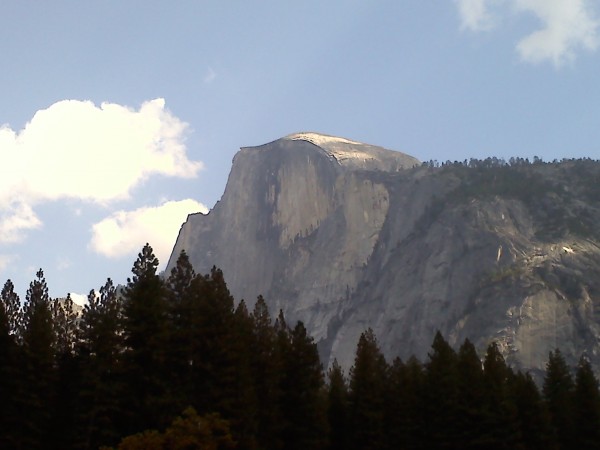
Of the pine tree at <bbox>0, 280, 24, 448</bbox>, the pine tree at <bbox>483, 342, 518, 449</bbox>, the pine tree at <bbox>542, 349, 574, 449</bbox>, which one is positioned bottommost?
the pine tree at <bbox>0, 280, 24, 448</bbox>

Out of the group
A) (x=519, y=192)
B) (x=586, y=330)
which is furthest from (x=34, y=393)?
(x=519, y=192)

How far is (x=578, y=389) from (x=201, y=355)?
121ft

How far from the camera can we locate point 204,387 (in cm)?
4206

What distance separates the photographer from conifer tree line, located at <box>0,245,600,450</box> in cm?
4044

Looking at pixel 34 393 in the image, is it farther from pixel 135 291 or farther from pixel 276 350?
pixel 276 350

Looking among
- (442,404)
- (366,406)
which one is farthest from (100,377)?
(442,404)

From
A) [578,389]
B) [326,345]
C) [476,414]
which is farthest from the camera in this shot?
[326,345]

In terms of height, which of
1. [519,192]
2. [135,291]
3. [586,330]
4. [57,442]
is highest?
[519,192]

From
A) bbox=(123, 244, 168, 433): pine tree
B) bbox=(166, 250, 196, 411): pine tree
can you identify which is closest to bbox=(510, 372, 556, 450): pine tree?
bbox=(166, 250, 196, 411): pine tree

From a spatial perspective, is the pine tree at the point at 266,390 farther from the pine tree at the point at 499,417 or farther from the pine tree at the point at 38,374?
the pine tree at the point at 499,417

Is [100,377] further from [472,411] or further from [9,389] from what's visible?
[472,411]

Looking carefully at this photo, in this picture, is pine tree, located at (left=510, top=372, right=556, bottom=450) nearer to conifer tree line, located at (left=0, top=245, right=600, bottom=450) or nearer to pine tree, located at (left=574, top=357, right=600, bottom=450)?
conifer tree line, located at (left=0, top=245, right=600, bottom=450)

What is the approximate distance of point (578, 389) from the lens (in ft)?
217

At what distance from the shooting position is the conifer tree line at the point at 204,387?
4044cm
